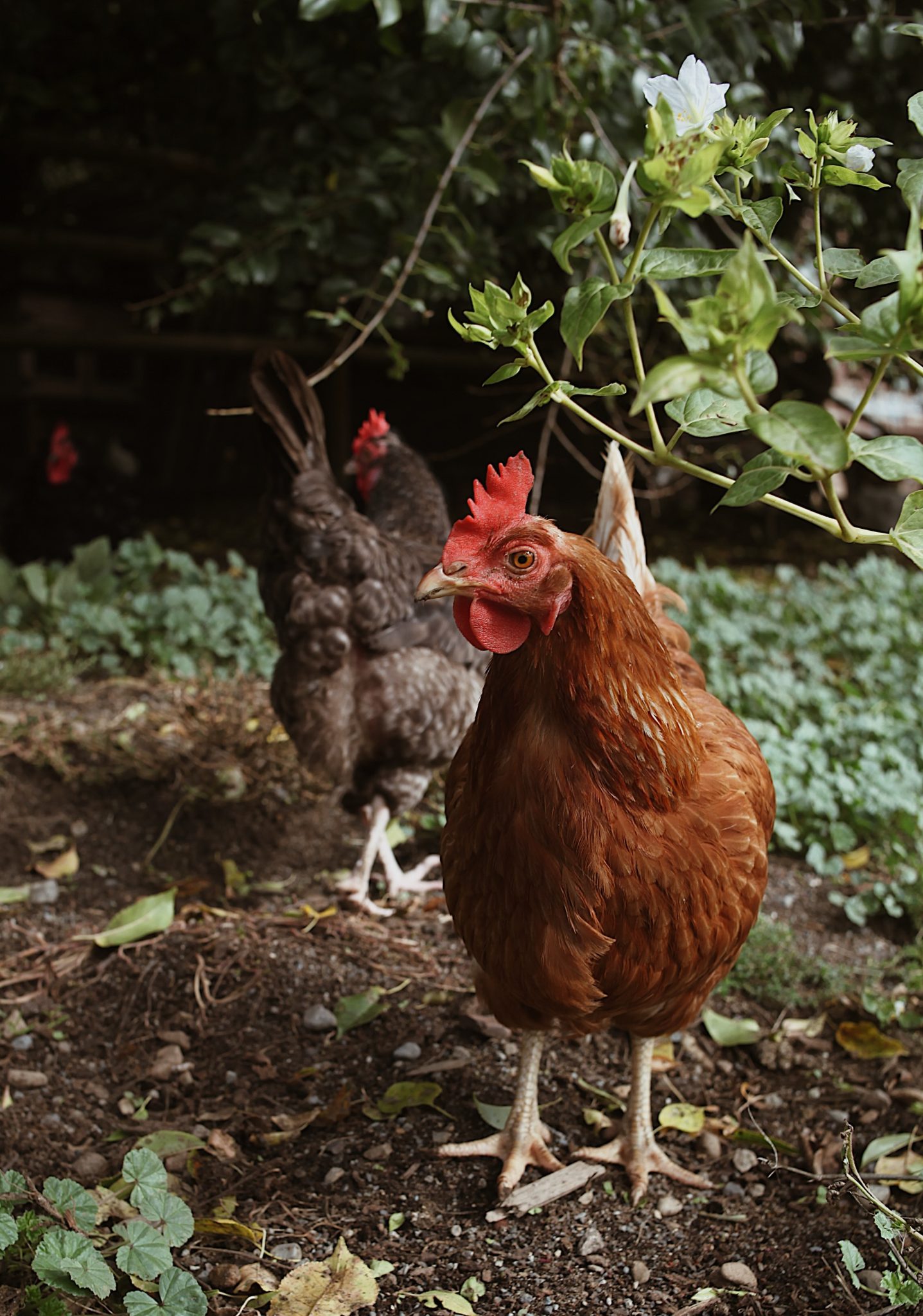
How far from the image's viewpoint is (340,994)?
8.89 feet

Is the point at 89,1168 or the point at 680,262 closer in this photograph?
the point at 680,262

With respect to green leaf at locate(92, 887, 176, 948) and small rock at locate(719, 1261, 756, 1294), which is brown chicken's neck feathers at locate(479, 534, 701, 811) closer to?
small rock at locate(719, 1261, 756, 1294)

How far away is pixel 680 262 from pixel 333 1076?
76.9 inches

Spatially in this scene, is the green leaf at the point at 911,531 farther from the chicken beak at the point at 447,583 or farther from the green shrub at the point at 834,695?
the green shrub at the point at 834,695

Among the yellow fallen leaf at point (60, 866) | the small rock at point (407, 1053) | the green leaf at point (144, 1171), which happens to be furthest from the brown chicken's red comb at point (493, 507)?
the yellow fallen leaf at point (60, 866)

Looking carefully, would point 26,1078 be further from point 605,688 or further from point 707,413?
point 707,413

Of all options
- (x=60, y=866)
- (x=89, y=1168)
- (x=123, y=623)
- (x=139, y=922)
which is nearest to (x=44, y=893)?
(x=60, y=866)

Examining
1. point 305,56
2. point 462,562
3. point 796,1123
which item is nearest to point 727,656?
point 796,1123

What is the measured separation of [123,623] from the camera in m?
4.51

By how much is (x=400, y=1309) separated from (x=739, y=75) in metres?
3.57

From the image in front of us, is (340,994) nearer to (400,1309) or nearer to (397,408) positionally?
(400,1309)

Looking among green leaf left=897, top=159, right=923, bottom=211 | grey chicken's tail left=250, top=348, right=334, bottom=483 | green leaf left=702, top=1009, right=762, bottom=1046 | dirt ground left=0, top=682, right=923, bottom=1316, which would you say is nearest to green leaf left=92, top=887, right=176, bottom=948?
dirt ground left=0, top=682, right=923, bottom=1316

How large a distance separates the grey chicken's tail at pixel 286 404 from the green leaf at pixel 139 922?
4.29ft

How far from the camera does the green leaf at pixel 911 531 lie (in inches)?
46.0
